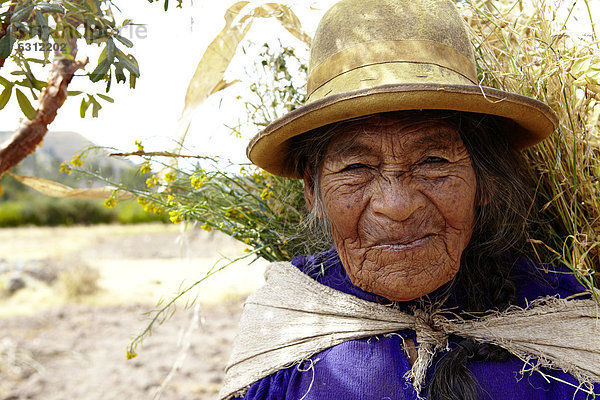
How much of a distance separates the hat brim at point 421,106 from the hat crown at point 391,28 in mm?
156

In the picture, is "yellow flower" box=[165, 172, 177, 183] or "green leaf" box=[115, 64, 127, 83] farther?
"yellow flower" box=[165, 172, 177, 183]

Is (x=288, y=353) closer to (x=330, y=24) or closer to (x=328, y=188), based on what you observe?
(x=328, y=188)

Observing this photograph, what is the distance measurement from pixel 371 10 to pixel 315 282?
3.17 ft

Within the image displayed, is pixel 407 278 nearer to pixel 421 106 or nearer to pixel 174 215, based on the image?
pixel 421 106

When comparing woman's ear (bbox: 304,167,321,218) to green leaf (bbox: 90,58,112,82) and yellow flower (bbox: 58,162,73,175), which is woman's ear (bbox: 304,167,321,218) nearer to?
green leaf (bbox: 90,58,112,82)

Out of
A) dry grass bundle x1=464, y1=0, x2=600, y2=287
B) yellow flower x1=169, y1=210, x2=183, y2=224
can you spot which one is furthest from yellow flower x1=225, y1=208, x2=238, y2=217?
dry grass bundle x1=464, y1=0, x2=600, y2=287

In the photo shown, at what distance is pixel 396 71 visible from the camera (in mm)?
1463

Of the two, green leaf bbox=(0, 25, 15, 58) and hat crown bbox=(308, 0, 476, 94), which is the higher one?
green leaf bbox=(0, 25, 15, 58)

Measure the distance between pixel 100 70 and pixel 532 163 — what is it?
5.13 ft

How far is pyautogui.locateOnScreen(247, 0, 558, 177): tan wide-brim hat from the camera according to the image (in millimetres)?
1407

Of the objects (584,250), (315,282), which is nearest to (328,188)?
(315,282)

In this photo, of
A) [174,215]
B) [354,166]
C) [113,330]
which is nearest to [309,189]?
[354,166]

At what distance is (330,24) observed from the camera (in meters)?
1.62

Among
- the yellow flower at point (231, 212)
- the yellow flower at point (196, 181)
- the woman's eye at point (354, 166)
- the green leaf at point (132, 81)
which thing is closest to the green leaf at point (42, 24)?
the green leaf at point (132, 81)
